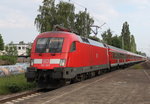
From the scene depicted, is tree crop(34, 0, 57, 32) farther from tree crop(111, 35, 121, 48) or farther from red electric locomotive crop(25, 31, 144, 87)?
tree crop(111, 35, 121, 48)

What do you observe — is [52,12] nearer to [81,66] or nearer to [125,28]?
[81,66]

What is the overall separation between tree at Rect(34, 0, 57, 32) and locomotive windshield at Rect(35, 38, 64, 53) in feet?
109

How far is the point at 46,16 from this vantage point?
157ft

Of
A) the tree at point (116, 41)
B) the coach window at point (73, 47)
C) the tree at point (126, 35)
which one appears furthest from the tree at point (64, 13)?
the tree at point (126, 35)

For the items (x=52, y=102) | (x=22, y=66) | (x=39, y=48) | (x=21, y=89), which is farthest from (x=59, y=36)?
(x=22, y=66)

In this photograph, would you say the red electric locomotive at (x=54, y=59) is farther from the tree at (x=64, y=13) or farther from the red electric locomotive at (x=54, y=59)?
the tree at (x=64, y=13)

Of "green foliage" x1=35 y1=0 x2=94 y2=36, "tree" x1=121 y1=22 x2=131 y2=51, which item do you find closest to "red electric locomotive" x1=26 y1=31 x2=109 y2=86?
"green foliage" x1=35 y1=0 x2=94 y2=36

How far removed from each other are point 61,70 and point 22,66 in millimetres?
13920

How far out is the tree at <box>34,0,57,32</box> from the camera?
4759 centimetres

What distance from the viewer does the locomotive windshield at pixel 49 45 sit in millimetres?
13531

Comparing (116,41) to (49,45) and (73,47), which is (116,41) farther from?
(49,45)

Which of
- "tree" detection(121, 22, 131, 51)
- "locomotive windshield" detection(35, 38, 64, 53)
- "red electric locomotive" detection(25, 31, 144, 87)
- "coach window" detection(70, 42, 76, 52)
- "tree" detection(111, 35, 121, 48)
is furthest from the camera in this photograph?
"tree" detection(121, 22, 131, 51)

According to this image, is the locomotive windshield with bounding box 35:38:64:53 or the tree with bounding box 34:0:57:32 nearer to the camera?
the locomotive windshield with bounding box 35:38:64:53

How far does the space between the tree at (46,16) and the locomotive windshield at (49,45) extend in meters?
33.3
